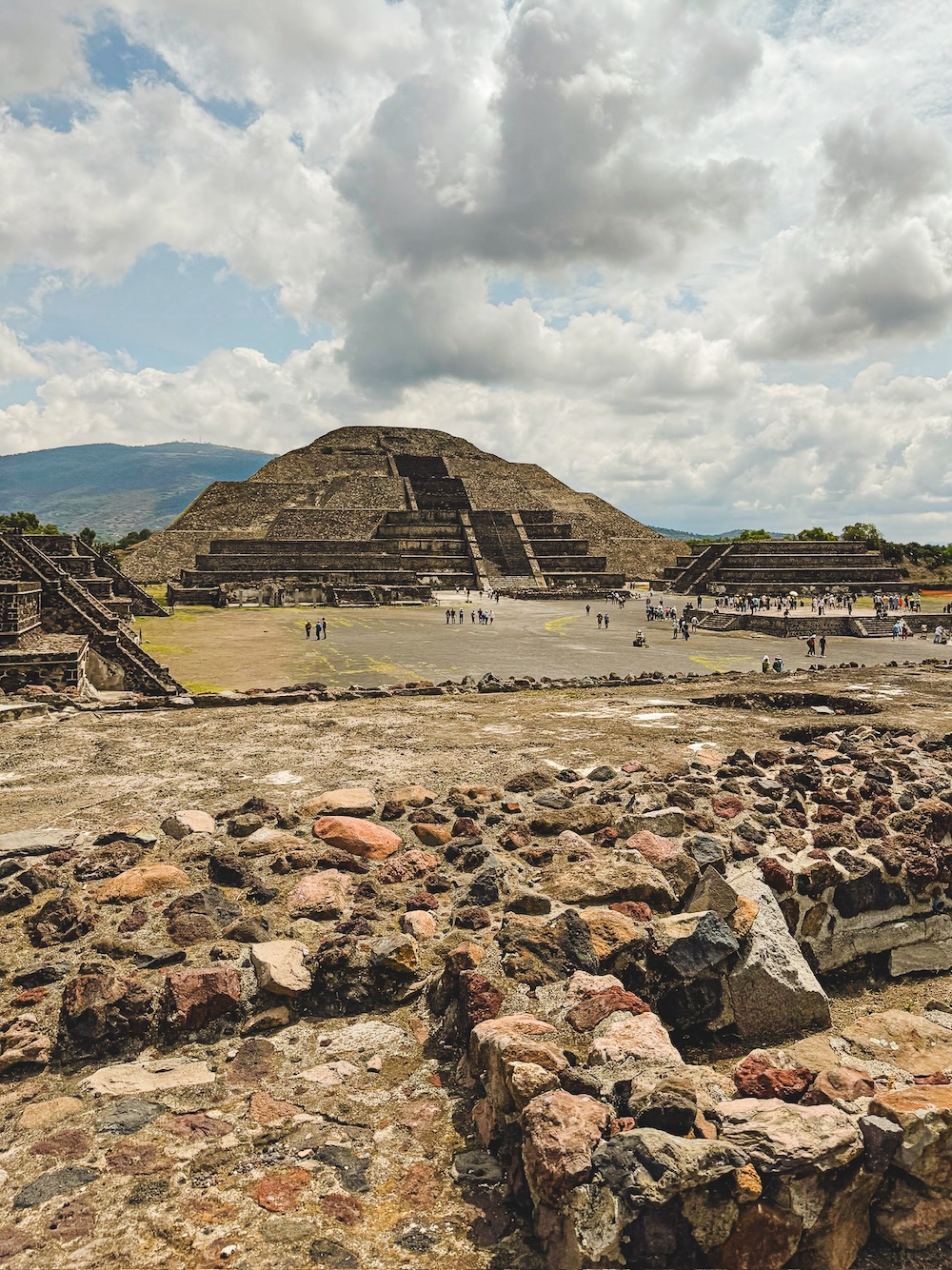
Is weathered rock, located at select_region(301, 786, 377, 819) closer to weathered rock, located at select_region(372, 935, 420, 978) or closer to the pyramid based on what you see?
weathered rock, located at select_region(372, 935, 420, 978)

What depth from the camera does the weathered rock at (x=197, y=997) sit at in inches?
139

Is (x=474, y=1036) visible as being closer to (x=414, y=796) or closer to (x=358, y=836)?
(x=358, y=836)

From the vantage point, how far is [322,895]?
14.9 ft

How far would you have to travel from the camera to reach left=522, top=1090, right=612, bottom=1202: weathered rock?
2.50m

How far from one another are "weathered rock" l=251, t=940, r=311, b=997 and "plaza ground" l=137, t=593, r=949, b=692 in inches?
506

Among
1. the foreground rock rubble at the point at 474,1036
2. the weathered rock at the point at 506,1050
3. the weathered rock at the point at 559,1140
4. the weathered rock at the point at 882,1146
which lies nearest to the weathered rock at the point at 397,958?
the foreground rock rubble at the point at 474,1036

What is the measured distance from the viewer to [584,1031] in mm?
3338

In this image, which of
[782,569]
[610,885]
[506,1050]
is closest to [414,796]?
[610,885]

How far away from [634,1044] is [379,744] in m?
5.88

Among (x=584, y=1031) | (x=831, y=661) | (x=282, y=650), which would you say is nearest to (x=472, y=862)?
(x=584, y=1031)

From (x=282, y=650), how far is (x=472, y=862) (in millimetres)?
19756

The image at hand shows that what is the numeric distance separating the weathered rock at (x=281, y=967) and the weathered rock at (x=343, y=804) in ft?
6.32

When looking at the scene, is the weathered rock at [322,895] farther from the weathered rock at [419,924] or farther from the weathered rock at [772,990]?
the weathered rock at [772,990]

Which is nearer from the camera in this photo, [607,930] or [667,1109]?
[667,1109]
